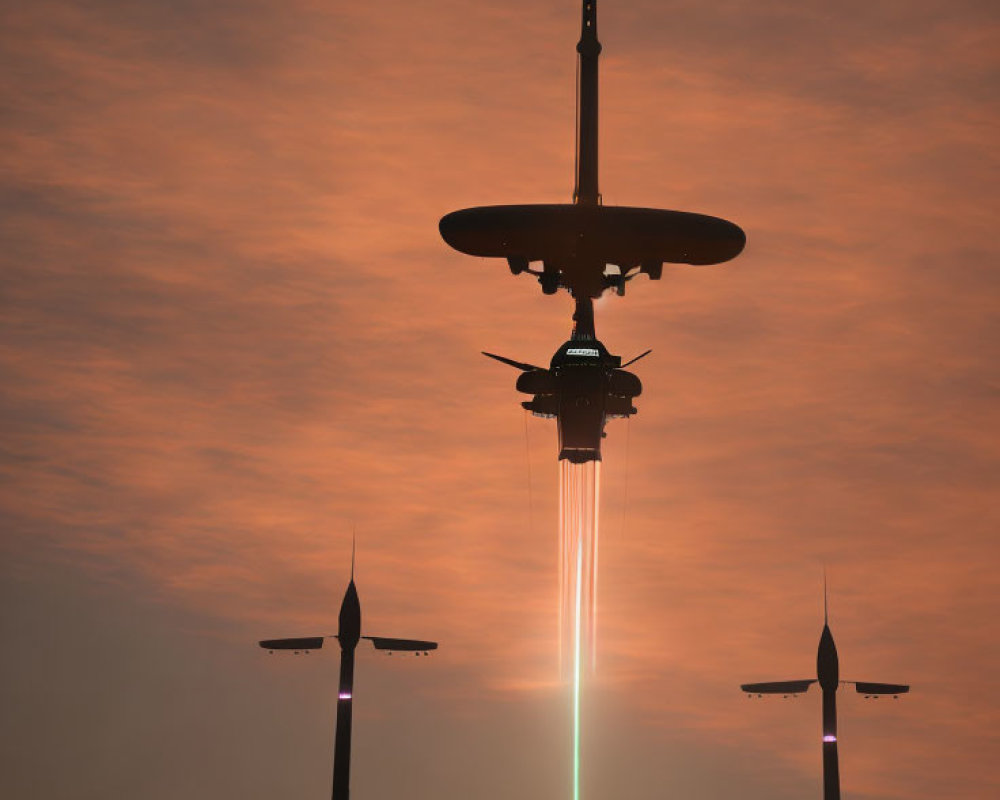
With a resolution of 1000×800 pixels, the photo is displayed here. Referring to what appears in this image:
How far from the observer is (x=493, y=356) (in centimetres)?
14175

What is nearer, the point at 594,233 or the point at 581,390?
the point at 594,233

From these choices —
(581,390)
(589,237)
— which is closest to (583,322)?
(581,390)

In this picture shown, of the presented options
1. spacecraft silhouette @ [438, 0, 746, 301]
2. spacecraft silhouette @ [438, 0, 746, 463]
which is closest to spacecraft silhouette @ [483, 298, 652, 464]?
spacecraft silhouette @ [438, 0, 746, 463]

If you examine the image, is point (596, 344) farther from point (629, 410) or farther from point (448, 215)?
point (448, 215)

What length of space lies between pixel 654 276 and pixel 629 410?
1067 centimetres

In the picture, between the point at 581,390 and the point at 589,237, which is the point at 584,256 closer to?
the point at 589,237

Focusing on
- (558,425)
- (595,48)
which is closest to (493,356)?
(558,425)

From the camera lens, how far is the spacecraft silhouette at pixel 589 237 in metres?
129

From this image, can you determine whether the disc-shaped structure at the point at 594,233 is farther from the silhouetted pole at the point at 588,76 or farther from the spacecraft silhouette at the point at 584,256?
the silhouetted pole at the point at 588,76

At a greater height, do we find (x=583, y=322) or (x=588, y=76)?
(x=588, y=76)

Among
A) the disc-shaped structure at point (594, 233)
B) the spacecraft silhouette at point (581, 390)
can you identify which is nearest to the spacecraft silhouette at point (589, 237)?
the disc-shaped structure at point (594, 233)

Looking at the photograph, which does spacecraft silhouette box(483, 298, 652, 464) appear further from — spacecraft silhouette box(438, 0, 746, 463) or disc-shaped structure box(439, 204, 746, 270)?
disc-shaped structure box(439, 204, 746, 270)

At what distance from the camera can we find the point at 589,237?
132125mm

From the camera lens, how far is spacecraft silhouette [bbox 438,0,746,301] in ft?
423
